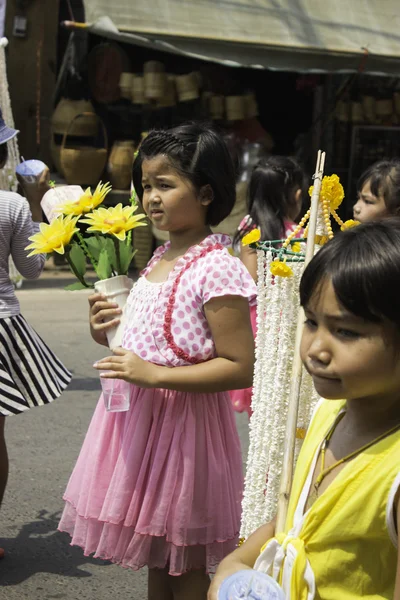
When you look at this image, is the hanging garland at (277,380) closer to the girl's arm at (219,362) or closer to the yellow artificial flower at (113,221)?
the girl's arm at (219,362)

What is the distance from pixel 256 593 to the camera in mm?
1482

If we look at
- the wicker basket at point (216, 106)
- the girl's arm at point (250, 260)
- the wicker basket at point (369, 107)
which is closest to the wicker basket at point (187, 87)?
the wicker basket at point (216, 106)

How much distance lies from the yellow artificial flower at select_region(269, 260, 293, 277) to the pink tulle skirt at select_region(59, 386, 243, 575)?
41 centimetres

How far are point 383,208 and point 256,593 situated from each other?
2.76m

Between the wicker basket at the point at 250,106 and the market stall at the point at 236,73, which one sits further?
the wicker basket at the point at 250,106

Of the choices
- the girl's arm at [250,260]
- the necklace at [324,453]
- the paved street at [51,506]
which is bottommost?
the paved street at [51,506]

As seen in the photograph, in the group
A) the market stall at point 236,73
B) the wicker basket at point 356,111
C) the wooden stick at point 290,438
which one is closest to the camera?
the wooden stick at point 290,438

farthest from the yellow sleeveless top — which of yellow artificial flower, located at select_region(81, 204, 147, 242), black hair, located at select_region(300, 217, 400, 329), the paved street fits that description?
the paved street

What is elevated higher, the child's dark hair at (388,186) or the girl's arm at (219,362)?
the child's dark hair at (388,186)

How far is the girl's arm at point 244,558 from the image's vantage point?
1.66 meters

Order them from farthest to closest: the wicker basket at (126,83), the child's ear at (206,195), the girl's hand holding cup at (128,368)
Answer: the wicker basket at (126,83), the child's ear at (206,195), the girl's hand holding cup at (128,368)

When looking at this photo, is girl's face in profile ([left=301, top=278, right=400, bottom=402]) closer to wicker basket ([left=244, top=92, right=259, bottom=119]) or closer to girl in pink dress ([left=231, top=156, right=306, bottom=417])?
girl in pink dress ([left=231, top=156, right=306, bottom=417])

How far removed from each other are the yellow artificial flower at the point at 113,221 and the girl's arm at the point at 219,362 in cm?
29

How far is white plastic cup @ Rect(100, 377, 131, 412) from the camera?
2418 mm
